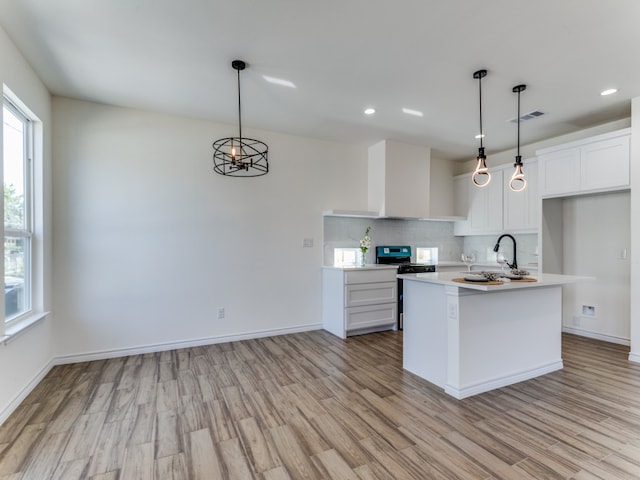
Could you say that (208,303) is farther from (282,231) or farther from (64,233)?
(64,233)

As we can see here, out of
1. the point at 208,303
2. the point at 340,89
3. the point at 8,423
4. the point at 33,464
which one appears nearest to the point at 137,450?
the point at 33,464

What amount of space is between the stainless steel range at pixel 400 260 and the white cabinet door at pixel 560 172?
6.15ft

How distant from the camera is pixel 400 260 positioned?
17.4 feet

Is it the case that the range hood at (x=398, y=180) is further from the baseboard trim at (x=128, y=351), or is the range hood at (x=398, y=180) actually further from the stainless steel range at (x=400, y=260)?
the baseboard trim at (x=128, y=351)

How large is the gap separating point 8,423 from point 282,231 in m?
3.12

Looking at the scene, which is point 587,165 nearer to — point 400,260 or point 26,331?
point 400,260

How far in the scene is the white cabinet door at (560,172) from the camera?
3.95 metres

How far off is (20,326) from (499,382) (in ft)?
13.3

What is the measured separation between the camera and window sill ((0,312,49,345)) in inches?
90.7

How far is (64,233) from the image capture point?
11.0 ft

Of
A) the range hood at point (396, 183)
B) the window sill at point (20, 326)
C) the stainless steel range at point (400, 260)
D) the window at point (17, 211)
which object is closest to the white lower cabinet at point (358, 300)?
the stainless steel range at point (400, 260)

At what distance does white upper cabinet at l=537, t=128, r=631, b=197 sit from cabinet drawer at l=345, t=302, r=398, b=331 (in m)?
2.62

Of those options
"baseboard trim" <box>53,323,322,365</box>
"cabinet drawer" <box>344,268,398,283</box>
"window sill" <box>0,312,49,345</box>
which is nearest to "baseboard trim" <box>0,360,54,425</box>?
"baseboard trim" <box>53,323,322,365</box>

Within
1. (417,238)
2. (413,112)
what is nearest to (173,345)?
(413,112)
